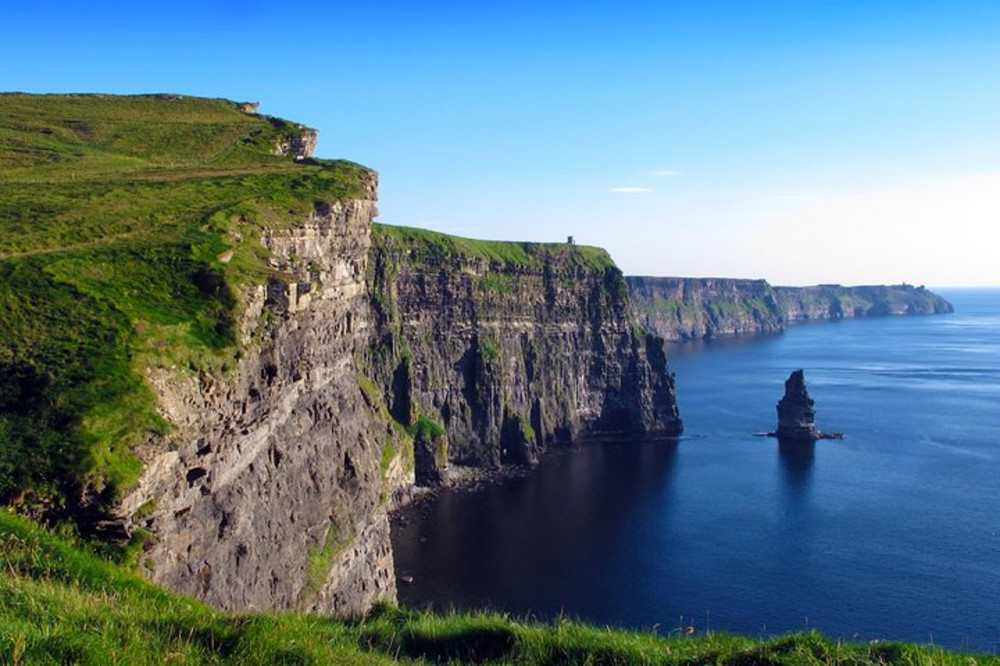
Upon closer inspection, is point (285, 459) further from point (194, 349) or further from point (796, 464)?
point (796, 464)

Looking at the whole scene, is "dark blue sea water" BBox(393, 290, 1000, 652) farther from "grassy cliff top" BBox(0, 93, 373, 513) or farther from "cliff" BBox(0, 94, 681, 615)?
"grassy cliff top" BBox(0, 93, 373, 513)

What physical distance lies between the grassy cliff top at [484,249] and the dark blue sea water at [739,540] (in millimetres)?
44399

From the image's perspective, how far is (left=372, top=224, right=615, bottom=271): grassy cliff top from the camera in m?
142

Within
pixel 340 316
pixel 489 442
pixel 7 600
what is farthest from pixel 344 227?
pixel 489 442

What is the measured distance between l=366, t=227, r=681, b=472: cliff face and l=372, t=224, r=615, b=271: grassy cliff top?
11.8 inches

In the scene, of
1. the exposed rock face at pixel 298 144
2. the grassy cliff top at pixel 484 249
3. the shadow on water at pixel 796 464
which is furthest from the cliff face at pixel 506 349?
the exposed rock face at pixel 298 144

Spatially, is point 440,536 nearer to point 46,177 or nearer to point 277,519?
point 277,519

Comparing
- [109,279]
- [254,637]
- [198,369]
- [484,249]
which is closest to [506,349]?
[484,249]

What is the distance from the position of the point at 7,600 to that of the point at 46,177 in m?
57.9

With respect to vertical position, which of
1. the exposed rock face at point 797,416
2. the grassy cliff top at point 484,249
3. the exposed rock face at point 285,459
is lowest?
the exposed rock face at point 797,416

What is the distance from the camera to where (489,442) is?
14250 cm

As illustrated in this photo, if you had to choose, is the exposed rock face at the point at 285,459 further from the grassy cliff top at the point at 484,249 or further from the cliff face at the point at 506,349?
the grassy cliff top at the point at 484,249

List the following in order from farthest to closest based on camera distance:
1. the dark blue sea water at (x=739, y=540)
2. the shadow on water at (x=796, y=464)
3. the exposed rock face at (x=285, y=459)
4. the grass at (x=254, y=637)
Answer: the shadow on water at (x=796, y=464), the dark blue sea water at (x=739, y=540), the exposed rock face at (x=285, y=459), the grass at (x=254, y=637)

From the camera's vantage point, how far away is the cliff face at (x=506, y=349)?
13275cm
